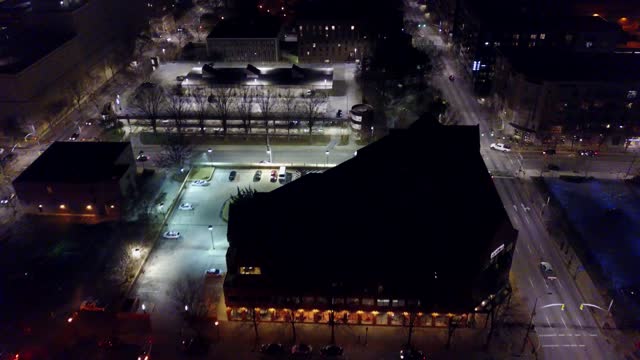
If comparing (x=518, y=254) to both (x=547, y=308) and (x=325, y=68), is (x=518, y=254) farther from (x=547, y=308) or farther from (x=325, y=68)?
(x=325, y=68)

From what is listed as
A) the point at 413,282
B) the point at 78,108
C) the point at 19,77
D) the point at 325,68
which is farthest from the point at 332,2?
the point at 413,282

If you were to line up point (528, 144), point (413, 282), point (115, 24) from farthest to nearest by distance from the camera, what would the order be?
1. point (115, 24)
2. point (528, 144)
3. point (413, 282)

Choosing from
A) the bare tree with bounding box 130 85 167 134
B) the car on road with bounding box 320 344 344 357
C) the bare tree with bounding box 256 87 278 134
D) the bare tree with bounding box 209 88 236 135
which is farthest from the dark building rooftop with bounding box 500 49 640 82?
the bare tree with bounding box 130 85 167 134

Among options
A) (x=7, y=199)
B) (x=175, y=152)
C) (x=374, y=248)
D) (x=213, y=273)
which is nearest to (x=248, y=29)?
(x=175, y=152)

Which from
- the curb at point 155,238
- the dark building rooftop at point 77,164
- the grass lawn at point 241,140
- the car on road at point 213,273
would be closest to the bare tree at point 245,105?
the grass lawn at point 241,140

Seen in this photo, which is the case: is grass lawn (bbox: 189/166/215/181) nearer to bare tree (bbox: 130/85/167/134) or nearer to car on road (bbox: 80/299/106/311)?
bare tree (bbox: 130/85/167/134)

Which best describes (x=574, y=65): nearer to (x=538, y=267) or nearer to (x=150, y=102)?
(x=538, y=267)

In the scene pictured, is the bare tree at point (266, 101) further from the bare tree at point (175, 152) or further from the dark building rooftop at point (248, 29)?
the dark building rooftop at point (248, 29)
